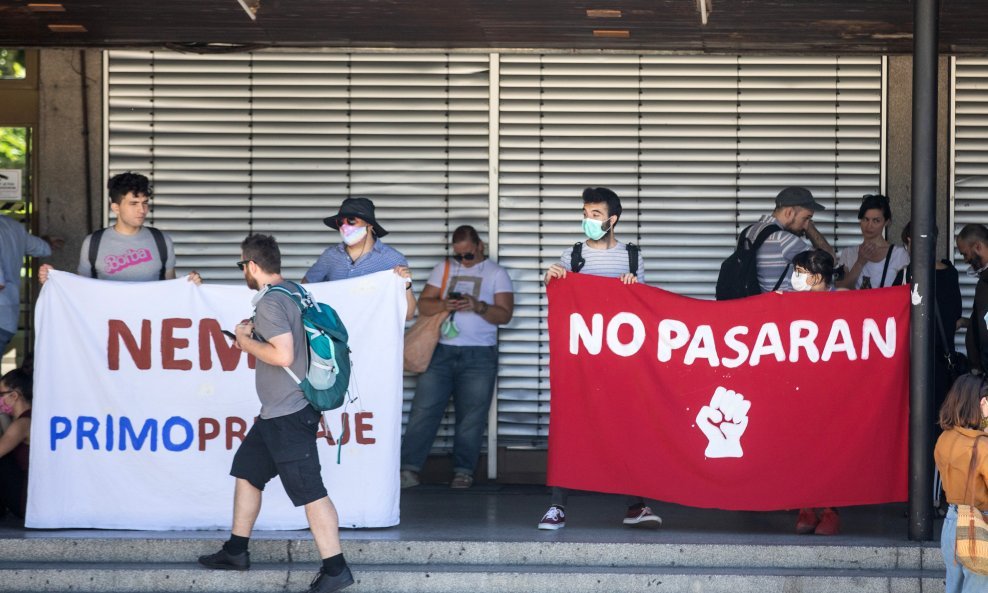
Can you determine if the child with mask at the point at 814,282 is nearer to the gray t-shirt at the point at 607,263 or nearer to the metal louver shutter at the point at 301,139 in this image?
the gray t-shirt at the point at 607,263

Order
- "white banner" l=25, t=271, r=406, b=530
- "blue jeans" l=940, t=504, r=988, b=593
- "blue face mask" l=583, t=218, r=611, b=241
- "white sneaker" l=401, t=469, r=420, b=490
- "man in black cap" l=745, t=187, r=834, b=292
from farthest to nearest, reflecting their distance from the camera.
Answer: "white sneaker" l=401, t=469, r=420, b=490
"man in black cap" l=745, t=187, r=834, b=292
"blue face mask" l=583, t=218, r=611, b=241
"white banner" l=25, t=271, r=406, b=530
"blue jeans" l=940, t=504, r=988, b=593

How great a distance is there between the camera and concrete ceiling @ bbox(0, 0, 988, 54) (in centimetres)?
804

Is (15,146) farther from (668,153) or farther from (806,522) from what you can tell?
(806,522)

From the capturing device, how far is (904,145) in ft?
30.7

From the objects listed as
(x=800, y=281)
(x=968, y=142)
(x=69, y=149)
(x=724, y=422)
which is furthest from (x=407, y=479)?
(x=968, y=142)

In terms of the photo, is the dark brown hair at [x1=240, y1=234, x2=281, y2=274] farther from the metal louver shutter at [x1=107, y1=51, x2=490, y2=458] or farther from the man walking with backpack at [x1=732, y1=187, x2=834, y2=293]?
the man walking with backpack at [x1=732, y1=187, x2=834, y2=293]

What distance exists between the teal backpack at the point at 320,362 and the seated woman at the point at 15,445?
2164mm

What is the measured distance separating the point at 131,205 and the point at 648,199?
12.5ft

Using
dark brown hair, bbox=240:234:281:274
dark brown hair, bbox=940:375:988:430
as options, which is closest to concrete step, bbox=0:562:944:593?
dark brown hair, bbox=940:375:988:430

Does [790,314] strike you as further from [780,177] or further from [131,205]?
[131,205]

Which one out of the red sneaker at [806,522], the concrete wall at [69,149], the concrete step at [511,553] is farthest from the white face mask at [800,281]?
→ the concrete wall at [69,149]

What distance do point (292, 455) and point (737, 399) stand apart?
2.63 metres

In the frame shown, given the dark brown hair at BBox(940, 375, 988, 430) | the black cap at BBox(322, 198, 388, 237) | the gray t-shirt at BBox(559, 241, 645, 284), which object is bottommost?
the dark brown hair at BBox(940, 375, 988, 430)

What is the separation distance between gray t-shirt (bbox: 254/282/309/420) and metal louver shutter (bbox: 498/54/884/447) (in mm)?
3192
